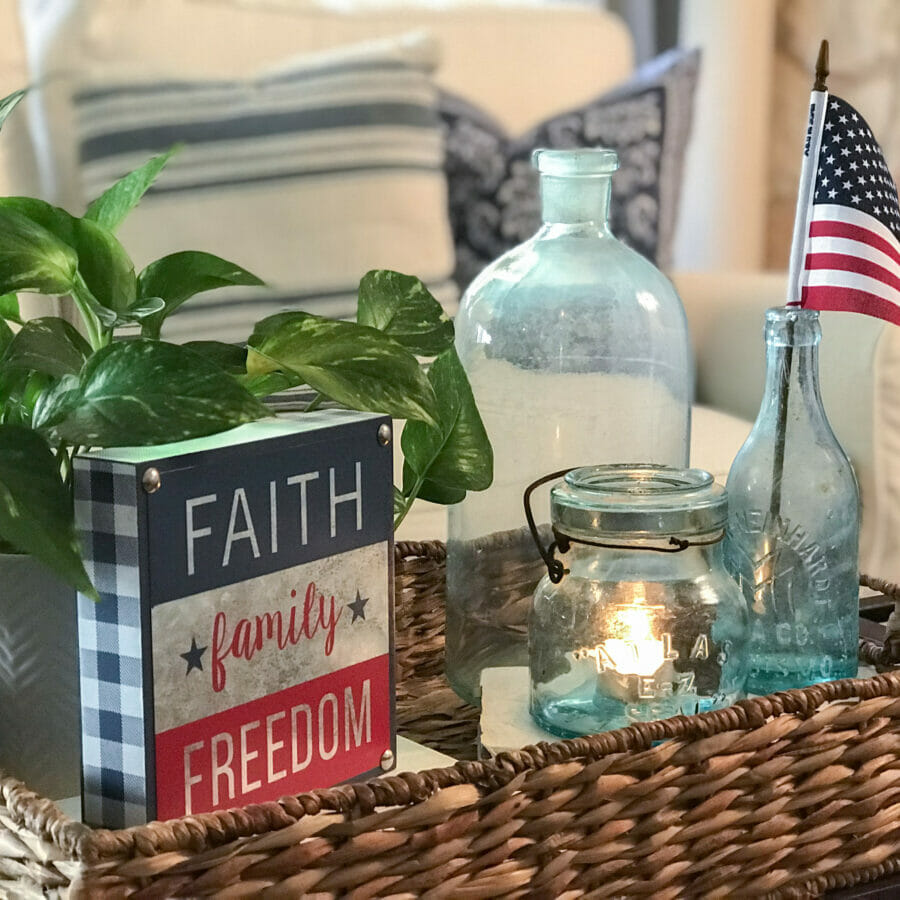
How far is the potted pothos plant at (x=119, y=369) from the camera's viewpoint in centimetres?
51

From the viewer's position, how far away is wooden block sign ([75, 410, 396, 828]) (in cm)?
53

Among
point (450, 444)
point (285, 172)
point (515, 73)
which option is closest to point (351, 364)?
point (450, 444)

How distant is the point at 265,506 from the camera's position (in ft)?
1.87

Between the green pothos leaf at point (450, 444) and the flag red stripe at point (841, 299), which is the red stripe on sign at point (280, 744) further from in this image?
the flag red stripe at point (841, 299)

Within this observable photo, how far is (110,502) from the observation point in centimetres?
52

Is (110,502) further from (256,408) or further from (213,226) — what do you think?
(213,226)

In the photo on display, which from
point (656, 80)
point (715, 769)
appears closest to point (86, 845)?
point (715, 769)

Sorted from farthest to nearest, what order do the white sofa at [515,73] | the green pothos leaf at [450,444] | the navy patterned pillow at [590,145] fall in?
1. the navy patterned pillow at [590,145]
2. the white sofa at [515,73]
3. the green pothos leaf at [450,444]

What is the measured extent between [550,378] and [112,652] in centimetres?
39

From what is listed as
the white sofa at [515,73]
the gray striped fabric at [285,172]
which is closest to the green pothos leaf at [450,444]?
the white sofa at [515,73]

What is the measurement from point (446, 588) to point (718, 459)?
668 mm

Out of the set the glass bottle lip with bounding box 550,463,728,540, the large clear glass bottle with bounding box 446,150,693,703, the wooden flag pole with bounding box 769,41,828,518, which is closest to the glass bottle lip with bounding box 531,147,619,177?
the large clear glass bottle with bounding box 446,150,693,703

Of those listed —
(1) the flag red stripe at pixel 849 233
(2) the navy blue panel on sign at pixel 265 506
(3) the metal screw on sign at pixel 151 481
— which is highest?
(1) the flag red stripe at pixel 849 233

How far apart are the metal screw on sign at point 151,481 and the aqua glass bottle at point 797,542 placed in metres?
0.37
